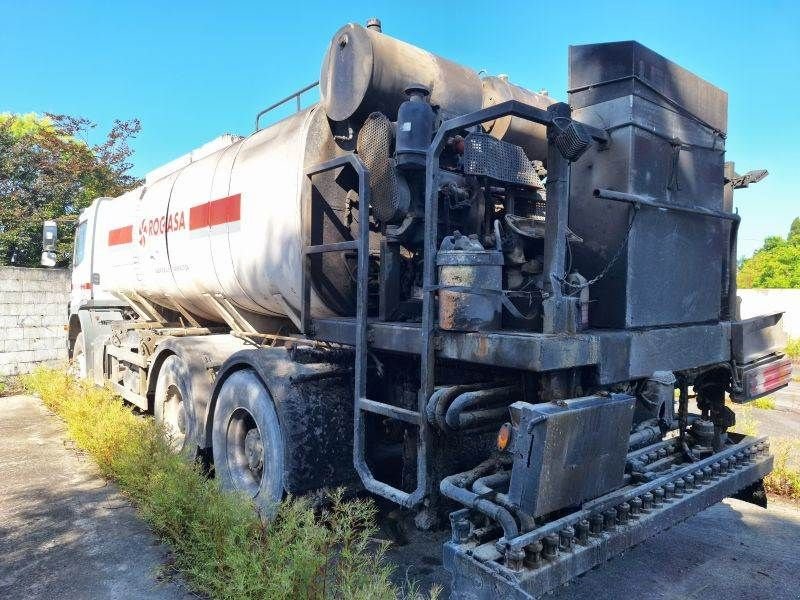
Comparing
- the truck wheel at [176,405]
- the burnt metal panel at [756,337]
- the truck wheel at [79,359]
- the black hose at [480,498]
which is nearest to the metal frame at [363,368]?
the black hose at [480,498]

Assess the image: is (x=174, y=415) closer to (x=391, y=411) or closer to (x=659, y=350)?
(x=391, y=411)

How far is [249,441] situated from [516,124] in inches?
117

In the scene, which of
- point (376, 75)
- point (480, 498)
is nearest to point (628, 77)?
point (376, 75)

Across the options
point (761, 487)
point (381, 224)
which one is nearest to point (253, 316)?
point (381, 224)

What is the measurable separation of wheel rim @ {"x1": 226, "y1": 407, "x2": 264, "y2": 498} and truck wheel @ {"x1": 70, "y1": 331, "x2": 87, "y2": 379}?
5.62 m

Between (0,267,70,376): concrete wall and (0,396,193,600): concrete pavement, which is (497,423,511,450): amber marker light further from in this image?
(0,267,70,376): concrete wall

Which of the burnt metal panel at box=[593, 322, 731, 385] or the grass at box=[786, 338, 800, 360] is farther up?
the burnt metal panel at box=[593, 322, 731, 385]

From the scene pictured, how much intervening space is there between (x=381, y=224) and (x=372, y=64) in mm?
993

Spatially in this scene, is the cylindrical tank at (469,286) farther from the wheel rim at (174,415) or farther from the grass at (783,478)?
the wheel rim at (174,415)

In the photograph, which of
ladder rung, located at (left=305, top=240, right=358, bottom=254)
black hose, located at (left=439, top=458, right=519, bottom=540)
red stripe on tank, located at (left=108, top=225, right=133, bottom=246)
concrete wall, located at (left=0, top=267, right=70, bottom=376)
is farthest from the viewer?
concrete wall, located at (left=0, top=267, right=70, bottom=376)

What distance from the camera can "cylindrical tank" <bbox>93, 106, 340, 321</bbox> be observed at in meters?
4.09

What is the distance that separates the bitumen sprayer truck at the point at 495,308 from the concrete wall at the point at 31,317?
7761 millimetres

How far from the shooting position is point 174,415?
5.73 m

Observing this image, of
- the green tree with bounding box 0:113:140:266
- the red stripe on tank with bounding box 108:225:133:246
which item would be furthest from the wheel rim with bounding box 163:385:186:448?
the green tree with bounding box 0:113:140:266
